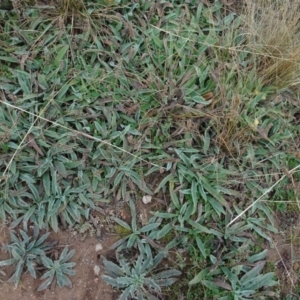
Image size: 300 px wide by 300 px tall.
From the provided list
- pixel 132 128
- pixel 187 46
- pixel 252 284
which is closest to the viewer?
pixel 252 284

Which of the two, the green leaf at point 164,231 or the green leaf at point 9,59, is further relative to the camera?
the green leaf at point 9,59

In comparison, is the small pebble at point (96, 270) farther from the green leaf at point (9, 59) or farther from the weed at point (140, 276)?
the green leaf at point (9, 59)

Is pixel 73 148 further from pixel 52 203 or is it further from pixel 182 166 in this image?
pixel 182 166

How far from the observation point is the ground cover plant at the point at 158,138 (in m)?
2.78

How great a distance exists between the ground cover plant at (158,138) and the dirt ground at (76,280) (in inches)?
2.2

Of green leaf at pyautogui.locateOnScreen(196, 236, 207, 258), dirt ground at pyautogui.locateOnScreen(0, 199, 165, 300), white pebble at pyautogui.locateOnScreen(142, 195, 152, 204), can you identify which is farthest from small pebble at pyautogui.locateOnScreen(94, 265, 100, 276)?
green leaf at pyautogui.locateOnScreen(196, 236, 207, 258)

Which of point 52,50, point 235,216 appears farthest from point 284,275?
point 52,50

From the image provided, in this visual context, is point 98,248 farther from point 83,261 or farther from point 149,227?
point 149,227

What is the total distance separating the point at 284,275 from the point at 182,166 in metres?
0.82

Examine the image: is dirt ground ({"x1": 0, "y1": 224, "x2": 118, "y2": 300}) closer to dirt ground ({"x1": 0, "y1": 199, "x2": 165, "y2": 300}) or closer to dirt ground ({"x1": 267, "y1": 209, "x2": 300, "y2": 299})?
dirt ground ({"x1": 0, "y1": 199, "x2": 165, "y2": 300})

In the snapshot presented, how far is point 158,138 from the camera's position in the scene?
2963 mm

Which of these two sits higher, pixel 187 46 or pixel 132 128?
pixel 187 46

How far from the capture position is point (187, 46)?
3.17 meters

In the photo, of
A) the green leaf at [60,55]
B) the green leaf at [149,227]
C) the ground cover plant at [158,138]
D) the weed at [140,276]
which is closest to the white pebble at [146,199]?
the ground cover plant at [158,138]
